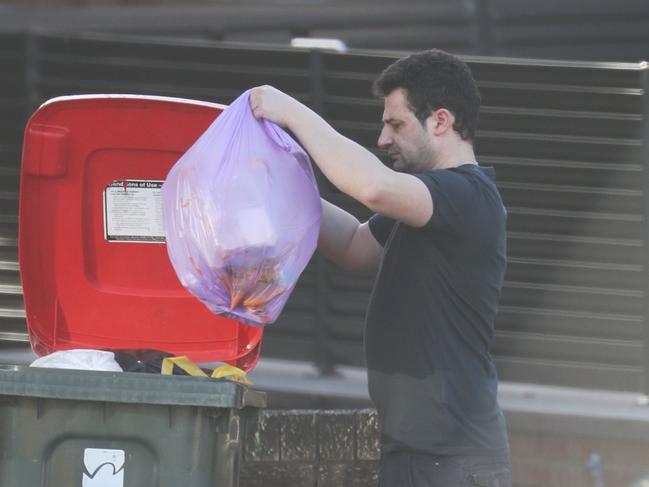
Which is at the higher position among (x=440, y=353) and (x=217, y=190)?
(x=217, y=190)

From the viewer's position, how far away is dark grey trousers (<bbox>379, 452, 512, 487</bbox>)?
3266 millimetres

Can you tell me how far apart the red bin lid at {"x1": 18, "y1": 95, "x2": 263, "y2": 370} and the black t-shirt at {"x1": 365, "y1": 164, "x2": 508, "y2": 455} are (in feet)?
1.96

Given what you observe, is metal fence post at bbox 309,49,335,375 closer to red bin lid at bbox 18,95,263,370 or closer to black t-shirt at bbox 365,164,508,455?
red bin lid at bbox 18,95,263,370

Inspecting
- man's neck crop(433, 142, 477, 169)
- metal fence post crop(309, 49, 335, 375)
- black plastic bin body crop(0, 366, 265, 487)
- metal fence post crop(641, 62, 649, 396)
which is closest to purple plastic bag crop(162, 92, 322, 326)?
black plastic bin body crop(0, 366, 265, 487)

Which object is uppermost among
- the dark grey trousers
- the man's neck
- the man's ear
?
the man's ear

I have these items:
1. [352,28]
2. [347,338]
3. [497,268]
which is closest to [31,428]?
[497,268]

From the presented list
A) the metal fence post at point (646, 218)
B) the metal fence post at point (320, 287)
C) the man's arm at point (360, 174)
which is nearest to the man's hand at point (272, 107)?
the man's arm at point (360, 174)

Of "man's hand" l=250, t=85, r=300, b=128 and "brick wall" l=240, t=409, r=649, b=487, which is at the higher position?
"man's hand" l=250, t=85, r=300, b=128

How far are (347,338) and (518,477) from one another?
3.26ft

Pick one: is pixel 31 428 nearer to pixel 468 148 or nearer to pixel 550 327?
pixel 468 148

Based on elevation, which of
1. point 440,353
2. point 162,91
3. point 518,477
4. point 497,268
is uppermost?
point 162,91

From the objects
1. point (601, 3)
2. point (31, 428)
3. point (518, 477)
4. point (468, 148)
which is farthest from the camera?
point (601, 3)

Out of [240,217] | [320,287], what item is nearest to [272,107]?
[240,217]

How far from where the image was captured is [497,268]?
3430mm
